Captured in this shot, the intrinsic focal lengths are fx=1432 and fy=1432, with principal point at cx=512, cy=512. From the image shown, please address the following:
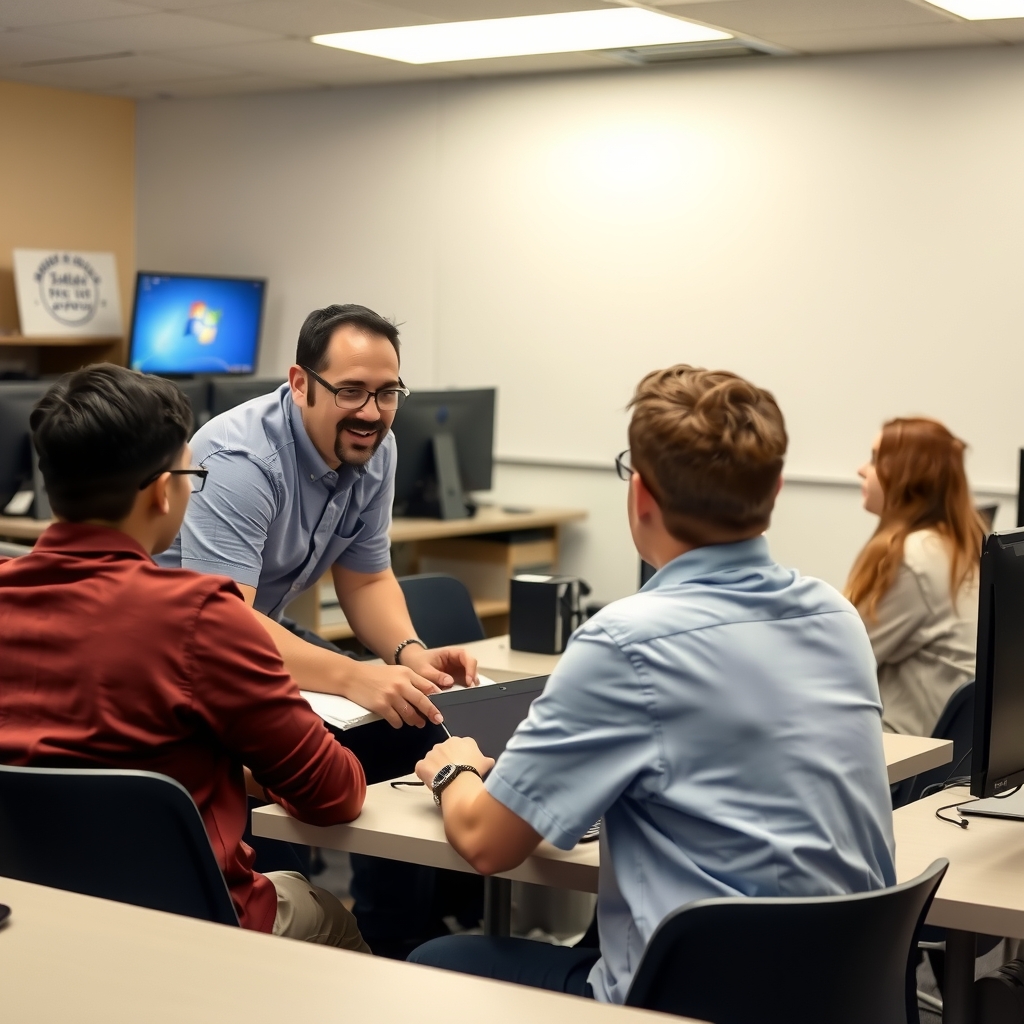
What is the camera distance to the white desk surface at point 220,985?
1205mm

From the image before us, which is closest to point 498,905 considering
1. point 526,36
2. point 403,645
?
point 403,645

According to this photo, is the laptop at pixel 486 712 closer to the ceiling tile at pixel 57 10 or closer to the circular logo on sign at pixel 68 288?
the ceiling tile at pixel 57 10

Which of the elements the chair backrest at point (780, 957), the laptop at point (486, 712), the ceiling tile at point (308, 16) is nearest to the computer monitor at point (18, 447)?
the ceiling tile at point (308, 16)

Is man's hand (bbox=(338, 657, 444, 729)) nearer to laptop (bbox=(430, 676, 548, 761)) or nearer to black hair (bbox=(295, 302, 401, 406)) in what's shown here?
laptop (bbox=(430, 676, 548, 761))

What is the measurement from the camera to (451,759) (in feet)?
6.39

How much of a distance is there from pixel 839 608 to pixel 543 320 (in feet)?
15.2

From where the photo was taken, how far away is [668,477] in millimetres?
1607

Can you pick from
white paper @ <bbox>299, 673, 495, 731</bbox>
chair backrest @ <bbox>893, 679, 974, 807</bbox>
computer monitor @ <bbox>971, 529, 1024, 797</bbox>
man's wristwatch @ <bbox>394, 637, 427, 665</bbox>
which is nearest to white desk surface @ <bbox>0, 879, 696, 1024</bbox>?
white paper @ <bbox>299, 673, 495, 731</bbox>

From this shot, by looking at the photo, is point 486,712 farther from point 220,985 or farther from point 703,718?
point 220,985

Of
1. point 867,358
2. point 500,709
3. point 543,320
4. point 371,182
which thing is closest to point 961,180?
point 867,358

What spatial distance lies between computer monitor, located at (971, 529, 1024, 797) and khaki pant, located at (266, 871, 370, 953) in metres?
0.94

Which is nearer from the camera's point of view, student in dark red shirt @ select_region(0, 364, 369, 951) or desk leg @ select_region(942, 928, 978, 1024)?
student in dark red shirt @ select_region(0, 364, 369, 951)

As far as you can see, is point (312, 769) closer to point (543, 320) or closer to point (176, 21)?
point (176, 21)

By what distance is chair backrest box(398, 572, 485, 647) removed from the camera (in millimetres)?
3617
